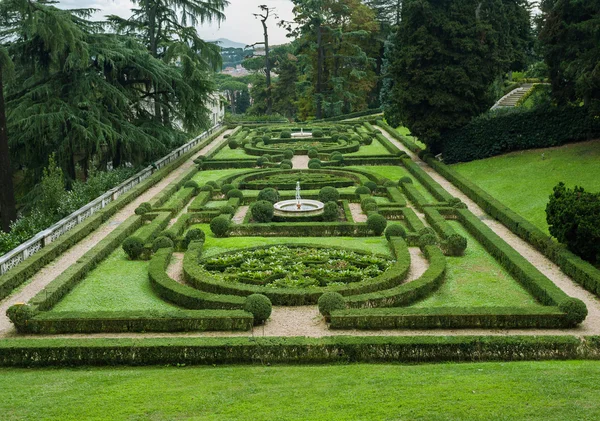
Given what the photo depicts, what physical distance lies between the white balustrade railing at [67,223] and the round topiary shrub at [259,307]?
Result: 24.6 feet

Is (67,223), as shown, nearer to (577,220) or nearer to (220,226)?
(220,226)

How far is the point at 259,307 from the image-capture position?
13.4 meters

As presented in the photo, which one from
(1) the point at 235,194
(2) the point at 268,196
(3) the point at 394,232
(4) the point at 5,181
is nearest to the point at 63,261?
(4) the point at 5,181

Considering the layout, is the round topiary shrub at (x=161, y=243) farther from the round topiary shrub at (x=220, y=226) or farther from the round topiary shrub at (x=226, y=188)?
the round topiary shrub at (x=226, y=188)

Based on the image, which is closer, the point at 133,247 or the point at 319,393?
the point at 319,393

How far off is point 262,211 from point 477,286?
902cm

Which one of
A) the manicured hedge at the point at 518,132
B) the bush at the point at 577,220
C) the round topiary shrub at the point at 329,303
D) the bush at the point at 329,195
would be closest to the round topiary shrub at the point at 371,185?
the bush at the point at 329,195

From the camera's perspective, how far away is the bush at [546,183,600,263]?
52.4ft

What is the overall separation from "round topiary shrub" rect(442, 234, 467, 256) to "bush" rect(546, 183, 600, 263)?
2622mm

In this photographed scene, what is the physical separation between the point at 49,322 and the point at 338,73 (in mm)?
56549

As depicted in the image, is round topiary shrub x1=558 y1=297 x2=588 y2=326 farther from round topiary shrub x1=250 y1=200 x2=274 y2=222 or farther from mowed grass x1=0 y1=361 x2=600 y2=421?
round topiary shrub x1=250 y1=200 x2=274 y2=222

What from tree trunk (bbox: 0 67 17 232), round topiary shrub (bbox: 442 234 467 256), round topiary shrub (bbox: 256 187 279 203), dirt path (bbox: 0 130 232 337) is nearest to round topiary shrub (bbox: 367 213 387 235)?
round topiary shrub (bbox: 442 234 467 256)

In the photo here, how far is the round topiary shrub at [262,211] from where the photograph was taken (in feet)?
73.0

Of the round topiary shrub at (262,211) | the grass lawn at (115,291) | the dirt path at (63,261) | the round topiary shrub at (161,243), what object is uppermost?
the round topiary shrub at (262,211)
